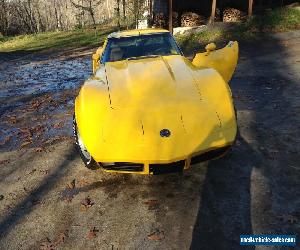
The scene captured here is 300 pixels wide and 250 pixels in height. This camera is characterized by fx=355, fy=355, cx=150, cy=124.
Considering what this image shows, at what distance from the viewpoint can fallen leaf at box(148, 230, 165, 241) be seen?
3.51 m

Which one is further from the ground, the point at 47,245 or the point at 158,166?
the point at 158,166

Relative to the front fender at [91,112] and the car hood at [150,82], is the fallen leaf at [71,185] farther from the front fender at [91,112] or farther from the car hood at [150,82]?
the car hood at [150,82]

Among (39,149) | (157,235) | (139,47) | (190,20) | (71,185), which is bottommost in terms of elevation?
(39,149)

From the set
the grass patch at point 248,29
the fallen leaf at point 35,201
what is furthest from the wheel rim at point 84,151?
the grass patch at point 248,29

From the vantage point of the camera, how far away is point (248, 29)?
49.5 feet

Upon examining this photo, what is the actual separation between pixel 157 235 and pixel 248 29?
1330 centimetres

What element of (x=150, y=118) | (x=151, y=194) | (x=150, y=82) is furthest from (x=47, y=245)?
(x=150, y=82)

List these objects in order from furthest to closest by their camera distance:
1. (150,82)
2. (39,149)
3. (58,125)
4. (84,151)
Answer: (58,125) → (39,149) → (150,82) → (84,151)

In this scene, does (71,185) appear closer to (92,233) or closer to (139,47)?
(92,233)

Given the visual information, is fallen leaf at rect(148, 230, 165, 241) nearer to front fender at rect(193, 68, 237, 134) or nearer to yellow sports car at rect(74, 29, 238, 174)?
yellow sports car at rect(74, 29, 238, 174)

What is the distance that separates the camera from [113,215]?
3.94 m

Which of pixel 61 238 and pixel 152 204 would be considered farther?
pixel 152 204

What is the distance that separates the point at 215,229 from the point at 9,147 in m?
4.03

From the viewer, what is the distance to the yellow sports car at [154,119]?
3.91m
